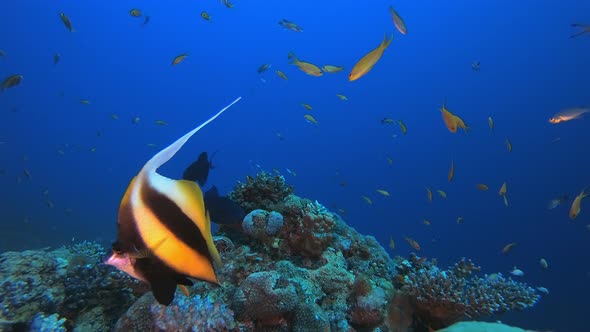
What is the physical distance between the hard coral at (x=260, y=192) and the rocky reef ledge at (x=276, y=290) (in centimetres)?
10

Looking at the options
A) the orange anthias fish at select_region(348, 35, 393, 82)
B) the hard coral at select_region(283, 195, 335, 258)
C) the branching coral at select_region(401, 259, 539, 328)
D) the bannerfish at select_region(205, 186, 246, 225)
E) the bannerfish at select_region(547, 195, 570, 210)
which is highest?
the bannerfish at select_region(547, 195, 570, 210)

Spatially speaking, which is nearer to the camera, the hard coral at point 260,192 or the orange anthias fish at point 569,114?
the hard coral at point 260,192

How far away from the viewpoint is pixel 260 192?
5.66 meters

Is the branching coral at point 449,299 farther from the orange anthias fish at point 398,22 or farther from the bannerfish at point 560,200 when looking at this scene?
the bannerfish at point 560,200

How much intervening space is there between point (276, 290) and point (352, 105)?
113 m

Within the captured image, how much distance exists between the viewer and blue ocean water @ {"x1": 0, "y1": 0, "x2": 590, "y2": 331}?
7406 centimetres

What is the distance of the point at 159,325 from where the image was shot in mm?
2848

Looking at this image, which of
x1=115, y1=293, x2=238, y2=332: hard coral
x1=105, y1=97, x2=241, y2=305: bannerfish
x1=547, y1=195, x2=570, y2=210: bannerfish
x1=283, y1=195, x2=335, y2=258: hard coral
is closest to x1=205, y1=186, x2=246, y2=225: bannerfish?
x1=283, y1=195, x2=335, y2=258: hard coral

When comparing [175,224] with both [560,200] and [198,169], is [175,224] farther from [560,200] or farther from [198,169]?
[560,200]

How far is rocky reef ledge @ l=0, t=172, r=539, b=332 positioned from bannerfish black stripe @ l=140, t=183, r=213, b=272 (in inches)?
91.9

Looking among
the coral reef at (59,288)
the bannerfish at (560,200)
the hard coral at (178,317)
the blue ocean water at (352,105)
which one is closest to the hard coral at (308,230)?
the hard coral at (178,317)

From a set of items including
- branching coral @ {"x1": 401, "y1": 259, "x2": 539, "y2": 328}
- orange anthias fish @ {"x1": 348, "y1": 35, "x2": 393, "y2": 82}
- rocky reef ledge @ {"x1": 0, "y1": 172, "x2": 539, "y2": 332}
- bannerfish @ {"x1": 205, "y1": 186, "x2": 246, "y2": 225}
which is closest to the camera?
rocky reef ledge @ {"x1": 0, "y1": 172, "x2": 539, "y2": 332}

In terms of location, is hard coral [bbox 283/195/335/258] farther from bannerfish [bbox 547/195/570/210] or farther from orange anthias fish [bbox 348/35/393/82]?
bannerfish [bbox 547/195/570/210]

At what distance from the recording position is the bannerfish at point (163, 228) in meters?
0.97
